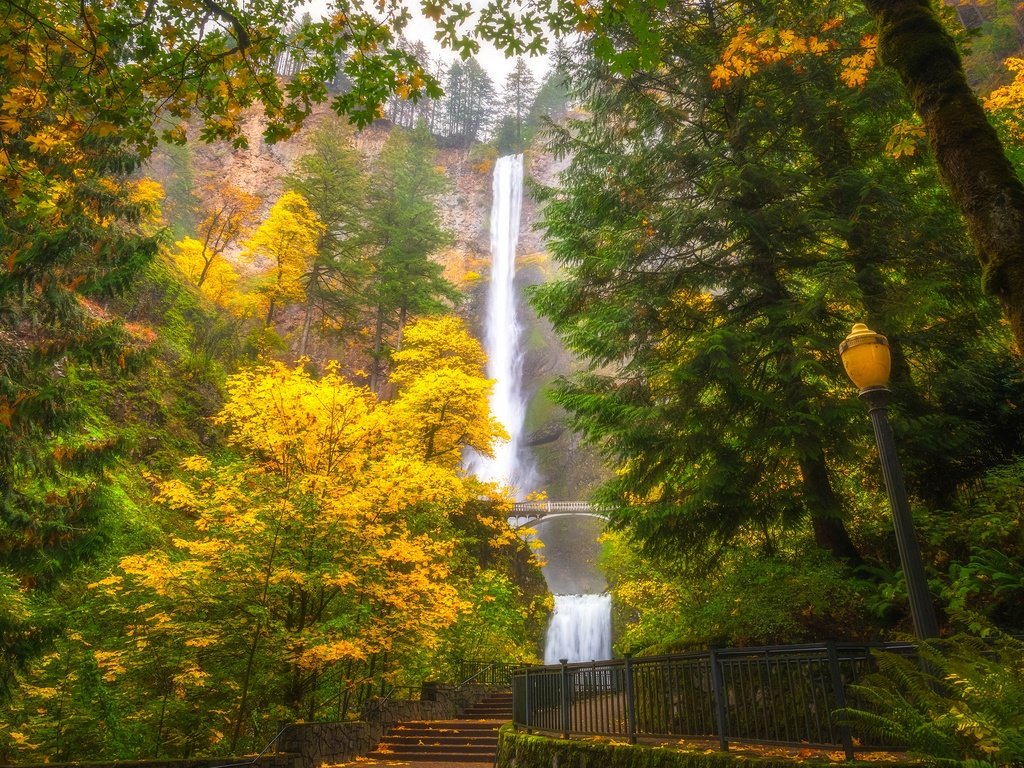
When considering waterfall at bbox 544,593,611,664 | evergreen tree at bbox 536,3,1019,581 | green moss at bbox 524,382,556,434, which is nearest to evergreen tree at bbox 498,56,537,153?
green moss at bbox 524,382,556,434

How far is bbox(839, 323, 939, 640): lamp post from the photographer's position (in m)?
4.34

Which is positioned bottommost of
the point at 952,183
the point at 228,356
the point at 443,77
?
the point at 952,183

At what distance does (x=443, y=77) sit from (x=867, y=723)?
75.8 meters

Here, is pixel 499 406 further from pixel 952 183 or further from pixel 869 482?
pixel 952 183

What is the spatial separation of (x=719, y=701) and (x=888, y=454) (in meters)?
2.56

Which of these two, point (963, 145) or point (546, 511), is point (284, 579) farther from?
point (546, 511)

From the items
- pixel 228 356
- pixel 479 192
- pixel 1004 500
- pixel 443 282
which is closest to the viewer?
pixel 1004 500

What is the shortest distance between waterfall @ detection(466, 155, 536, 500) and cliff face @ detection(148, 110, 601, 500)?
81 cm

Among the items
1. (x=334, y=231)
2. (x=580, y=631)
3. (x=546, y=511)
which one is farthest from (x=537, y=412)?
(x=334, y=231)

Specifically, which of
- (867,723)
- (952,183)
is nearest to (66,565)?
(867,723)

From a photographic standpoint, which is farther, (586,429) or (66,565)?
(586,429)

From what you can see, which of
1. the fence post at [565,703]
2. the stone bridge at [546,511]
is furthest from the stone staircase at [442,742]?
the stone bridge at [546,511]

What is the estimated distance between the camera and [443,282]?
1178 inches

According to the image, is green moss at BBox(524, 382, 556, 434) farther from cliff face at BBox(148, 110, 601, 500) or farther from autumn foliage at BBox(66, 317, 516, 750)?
autumn foliage at BBox(66, 317, 516, 750)
